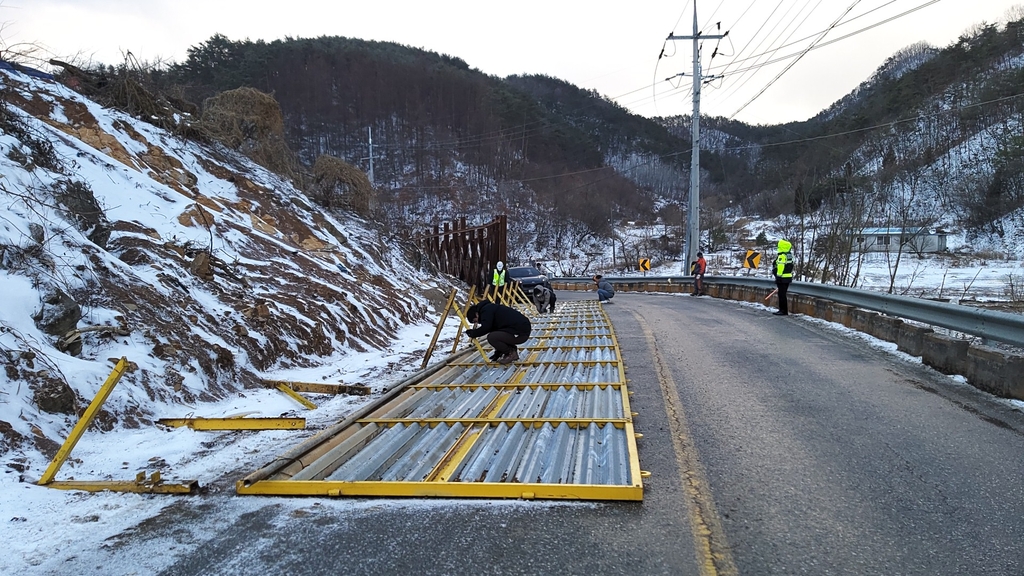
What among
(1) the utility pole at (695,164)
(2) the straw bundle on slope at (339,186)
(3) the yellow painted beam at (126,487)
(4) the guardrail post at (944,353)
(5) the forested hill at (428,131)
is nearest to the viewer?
(3) the yellow painted beam at (126,487)

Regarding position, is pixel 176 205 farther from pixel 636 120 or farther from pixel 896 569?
pixel 636 120

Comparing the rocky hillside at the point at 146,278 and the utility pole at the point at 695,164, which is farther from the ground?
the utility pole at the point at 695,164

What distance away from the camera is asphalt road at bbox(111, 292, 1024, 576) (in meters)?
2.76

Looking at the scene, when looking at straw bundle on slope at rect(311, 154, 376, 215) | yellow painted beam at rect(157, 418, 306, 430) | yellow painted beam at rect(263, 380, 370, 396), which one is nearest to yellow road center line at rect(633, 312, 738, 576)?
yellow painted beam at rect(157, 418, 306, 430)

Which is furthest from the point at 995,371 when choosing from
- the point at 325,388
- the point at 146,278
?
the point at 146,278

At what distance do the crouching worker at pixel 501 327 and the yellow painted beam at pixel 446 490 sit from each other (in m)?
4.44

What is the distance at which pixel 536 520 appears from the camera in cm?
317

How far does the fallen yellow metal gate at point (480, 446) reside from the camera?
3.58m

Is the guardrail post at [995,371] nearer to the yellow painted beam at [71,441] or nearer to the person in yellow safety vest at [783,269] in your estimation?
the person in yellow safety vest at [783,269]

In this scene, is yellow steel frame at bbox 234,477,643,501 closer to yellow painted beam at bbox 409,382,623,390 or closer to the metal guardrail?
yellow painted beam at bbox 409,382,623,390

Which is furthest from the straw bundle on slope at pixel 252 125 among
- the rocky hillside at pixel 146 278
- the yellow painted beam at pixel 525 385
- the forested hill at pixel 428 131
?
the forested hill at pixel 428 131

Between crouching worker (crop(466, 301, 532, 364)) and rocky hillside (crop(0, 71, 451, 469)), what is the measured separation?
2301 mm

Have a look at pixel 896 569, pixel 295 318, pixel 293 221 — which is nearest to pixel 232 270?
pixel 295 318

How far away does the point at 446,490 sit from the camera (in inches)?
138
